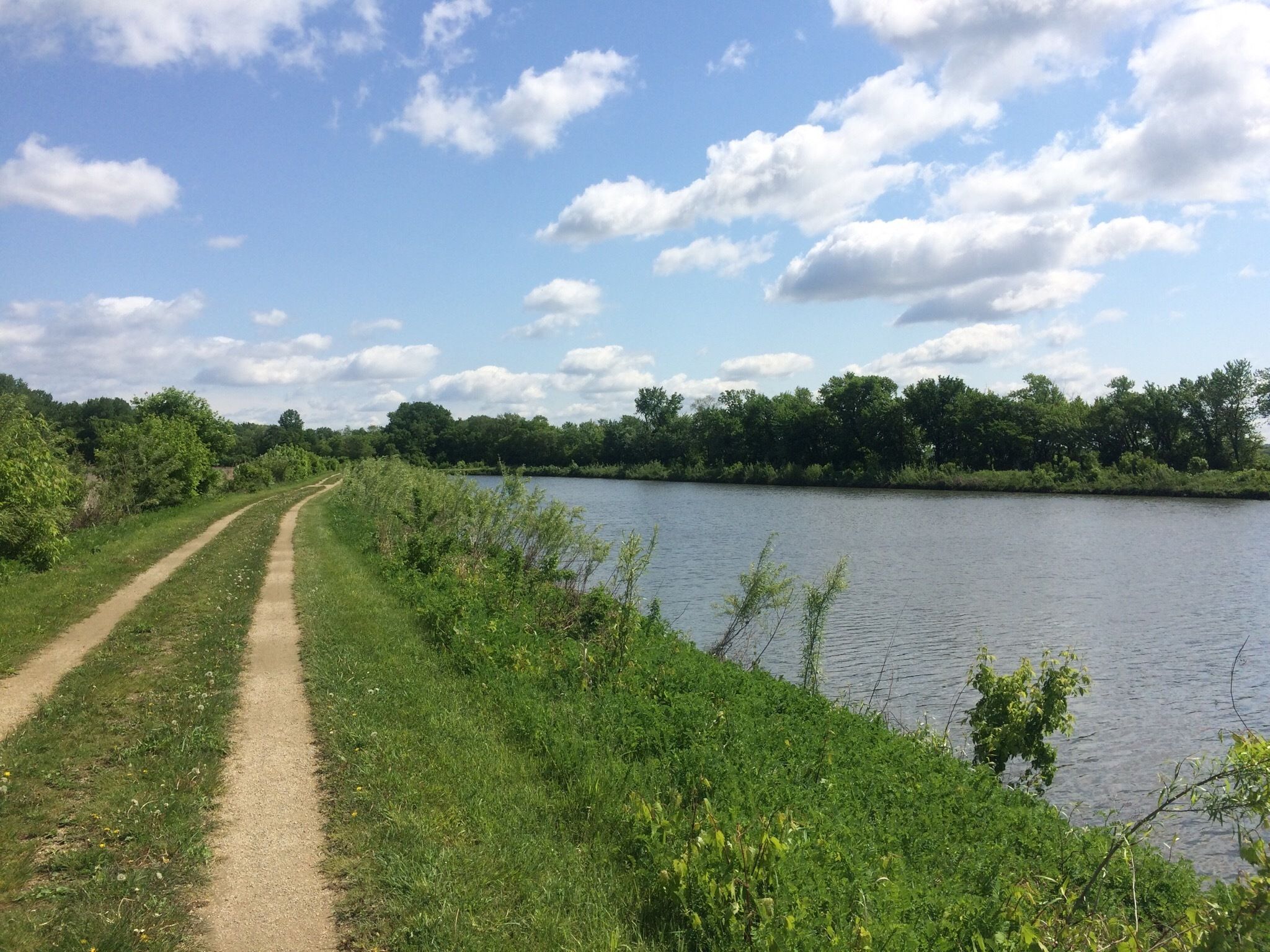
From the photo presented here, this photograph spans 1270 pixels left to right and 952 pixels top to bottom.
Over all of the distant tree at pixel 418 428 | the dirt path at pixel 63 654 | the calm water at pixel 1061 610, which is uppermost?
the distant tree at pixel 418 428

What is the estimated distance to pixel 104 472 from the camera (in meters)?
30.4

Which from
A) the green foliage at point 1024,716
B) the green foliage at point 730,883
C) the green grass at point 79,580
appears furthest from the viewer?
the green grass at point 79,580

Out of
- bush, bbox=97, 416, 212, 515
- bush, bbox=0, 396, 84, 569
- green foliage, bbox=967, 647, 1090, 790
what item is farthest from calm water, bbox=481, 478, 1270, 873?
bush, bbox=97, 416, 212, 515

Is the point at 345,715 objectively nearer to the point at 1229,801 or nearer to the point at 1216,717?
the point at 1229,801

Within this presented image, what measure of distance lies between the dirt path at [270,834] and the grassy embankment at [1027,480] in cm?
4234

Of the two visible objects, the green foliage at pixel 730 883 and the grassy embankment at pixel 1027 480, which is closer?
the green foliage at pixel 730 883

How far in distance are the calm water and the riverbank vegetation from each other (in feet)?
44.9

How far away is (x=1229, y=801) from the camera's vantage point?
443 centimetres

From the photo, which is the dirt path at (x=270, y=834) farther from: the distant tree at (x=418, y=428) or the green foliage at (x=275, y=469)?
the distant tree at (x=418, y=428)

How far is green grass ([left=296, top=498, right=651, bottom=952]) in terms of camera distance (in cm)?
527

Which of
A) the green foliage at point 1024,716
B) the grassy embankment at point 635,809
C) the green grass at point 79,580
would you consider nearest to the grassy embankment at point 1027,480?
the green grass at point 79,580

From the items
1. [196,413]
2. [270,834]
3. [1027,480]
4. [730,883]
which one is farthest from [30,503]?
[1027,480]

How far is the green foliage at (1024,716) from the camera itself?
983cm

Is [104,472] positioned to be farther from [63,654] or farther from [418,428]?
[418,428]
